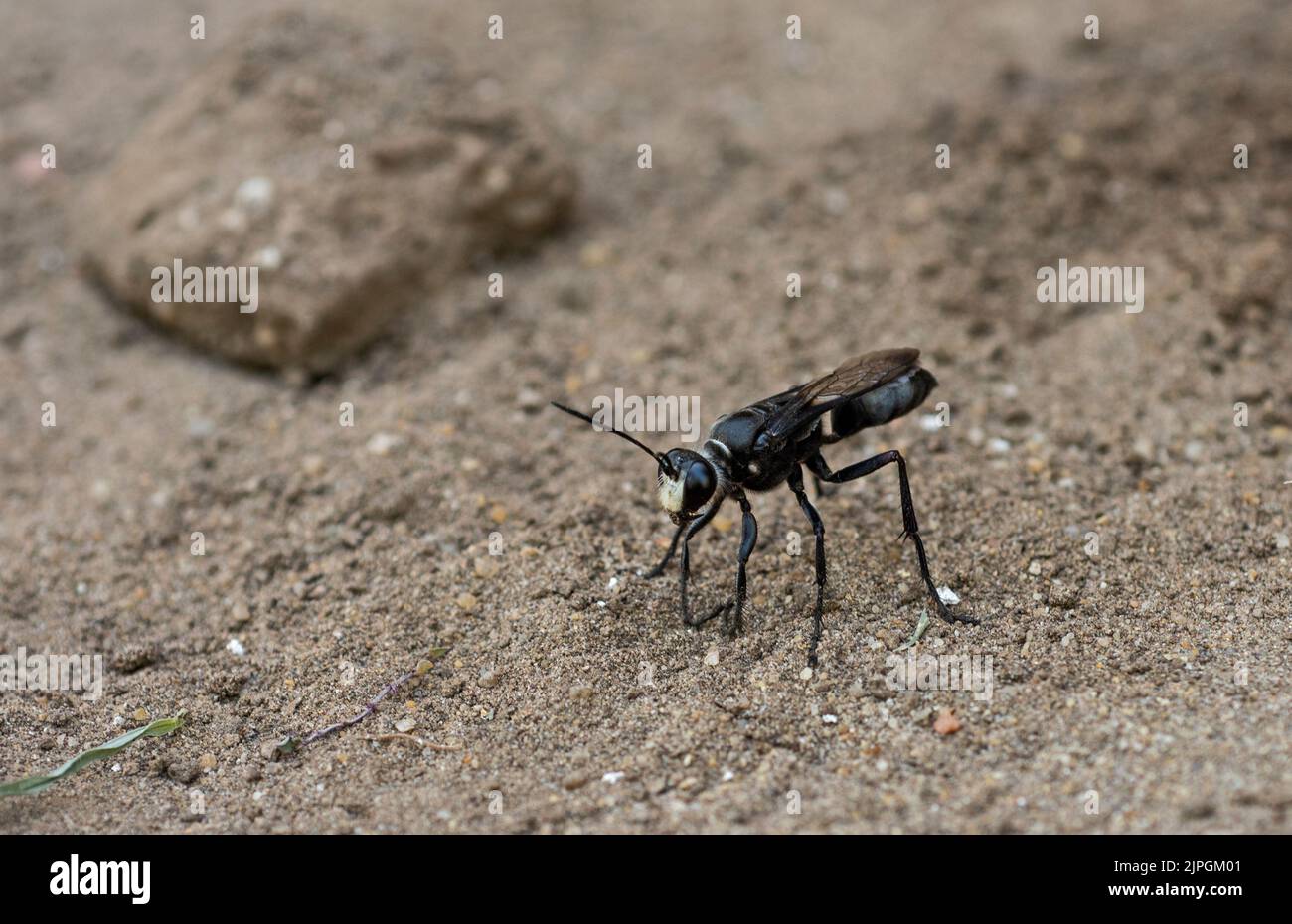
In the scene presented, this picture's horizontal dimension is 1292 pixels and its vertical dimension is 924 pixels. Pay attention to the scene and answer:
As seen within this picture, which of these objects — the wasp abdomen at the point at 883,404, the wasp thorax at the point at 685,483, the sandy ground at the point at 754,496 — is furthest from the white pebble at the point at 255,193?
the wasp abdomen at the point at 883,404

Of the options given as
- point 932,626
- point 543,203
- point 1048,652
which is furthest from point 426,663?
point 543,203

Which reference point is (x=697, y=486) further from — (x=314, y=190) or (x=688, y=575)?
(x=314, y=190)

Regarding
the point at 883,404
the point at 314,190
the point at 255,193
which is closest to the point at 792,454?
the point at 883,404

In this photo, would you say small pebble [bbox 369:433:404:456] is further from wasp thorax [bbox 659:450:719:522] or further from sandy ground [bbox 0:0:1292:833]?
wasp thorax [bbox 659:450:719:522]

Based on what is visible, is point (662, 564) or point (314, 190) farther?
point (314, 190)

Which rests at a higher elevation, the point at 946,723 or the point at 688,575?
the point at 688,575

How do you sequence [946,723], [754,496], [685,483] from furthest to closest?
1. [754,496]
2. [685,483]
3. [946,723]

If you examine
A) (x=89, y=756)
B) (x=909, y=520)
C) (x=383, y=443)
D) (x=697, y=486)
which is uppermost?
(x=383, y=443)

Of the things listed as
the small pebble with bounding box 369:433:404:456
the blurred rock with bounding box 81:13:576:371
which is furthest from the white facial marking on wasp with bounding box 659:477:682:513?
the blurred rock with bounding box 81:13:576:371
